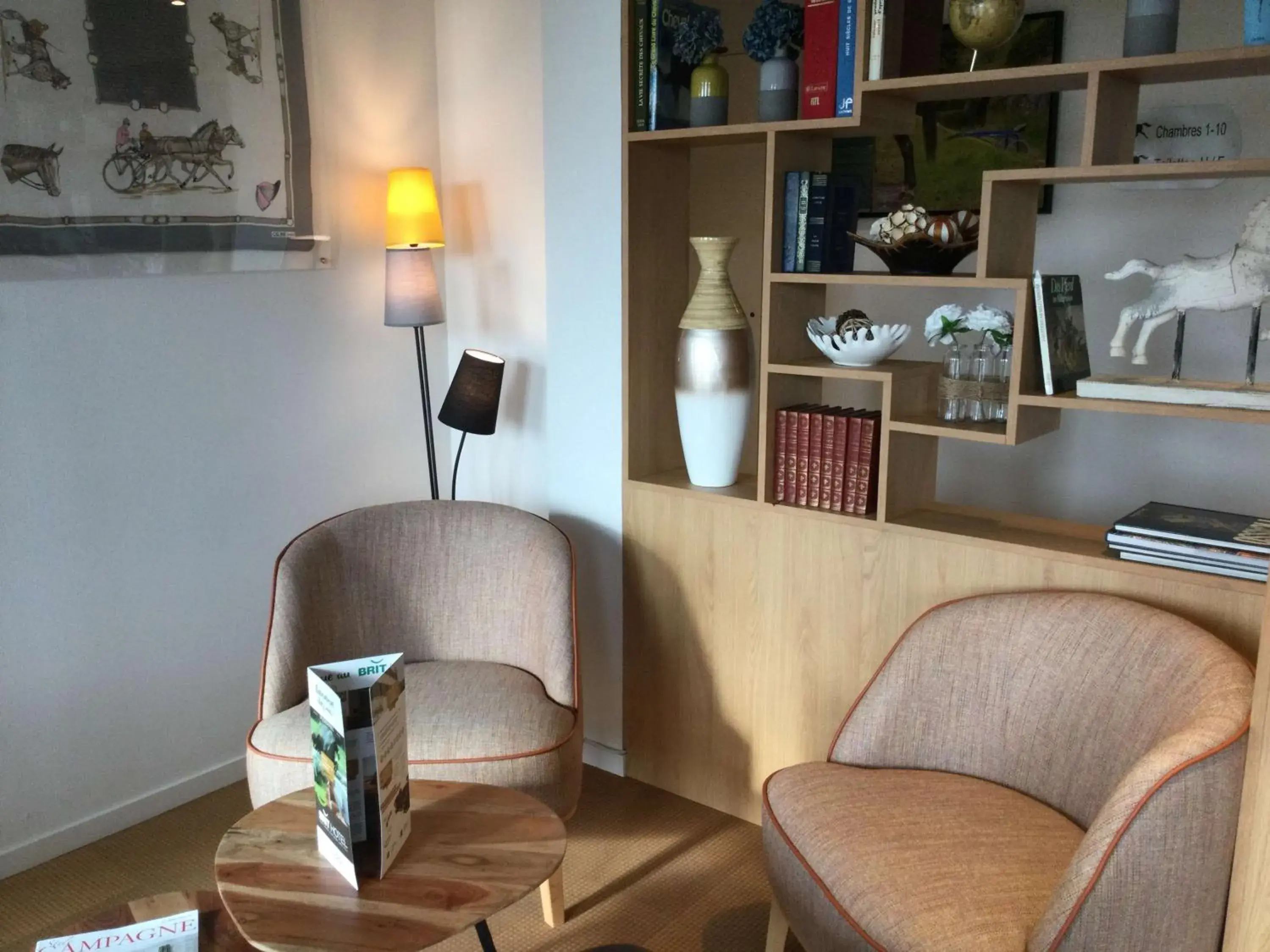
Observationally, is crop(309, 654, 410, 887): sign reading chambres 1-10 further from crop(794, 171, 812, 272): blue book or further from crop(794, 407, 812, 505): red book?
crop(794, 171, 812, 272): blue book

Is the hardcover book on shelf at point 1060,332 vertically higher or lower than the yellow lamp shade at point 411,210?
lower

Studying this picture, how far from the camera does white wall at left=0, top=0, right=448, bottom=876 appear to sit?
2.37 meters

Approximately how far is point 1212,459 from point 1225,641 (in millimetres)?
1854

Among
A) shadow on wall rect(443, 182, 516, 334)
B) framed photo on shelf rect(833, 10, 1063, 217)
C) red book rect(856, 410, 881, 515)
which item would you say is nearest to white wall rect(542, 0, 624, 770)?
shadow on wall rect(443, 182, 516, 334)

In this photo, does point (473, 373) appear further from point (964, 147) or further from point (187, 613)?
point (964, 147)

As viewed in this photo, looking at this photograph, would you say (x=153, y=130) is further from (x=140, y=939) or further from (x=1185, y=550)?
(x=1185, y=550)

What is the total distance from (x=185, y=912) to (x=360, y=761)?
40 centimetres

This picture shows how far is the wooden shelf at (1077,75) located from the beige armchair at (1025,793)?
0.92 metres

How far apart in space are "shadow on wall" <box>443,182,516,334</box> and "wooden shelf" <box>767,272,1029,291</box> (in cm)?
90

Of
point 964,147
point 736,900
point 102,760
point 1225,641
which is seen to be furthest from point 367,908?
point 964,147

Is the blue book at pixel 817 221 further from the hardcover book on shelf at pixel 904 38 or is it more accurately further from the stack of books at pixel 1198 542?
the stack of books at pixel 1198 542

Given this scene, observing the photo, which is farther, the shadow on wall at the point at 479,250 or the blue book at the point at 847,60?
the shadow on wall at the point at 479,250

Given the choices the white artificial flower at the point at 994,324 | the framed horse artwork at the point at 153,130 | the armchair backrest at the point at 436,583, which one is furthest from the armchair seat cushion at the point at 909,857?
the framed horse artwork at the point at 153,130

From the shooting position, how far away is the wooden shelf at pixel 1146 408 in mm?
1819
